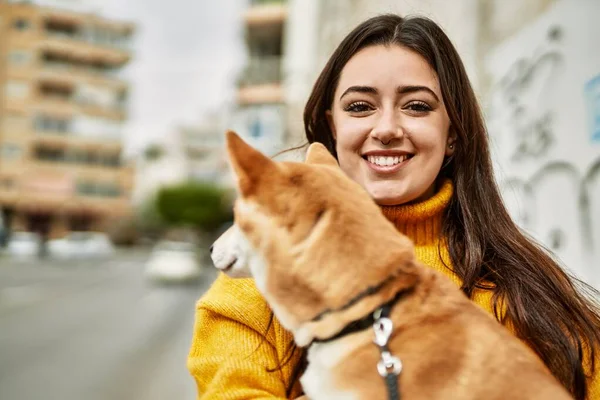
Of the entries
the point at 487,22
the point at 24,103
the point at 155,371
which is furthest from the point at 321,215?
the point at 24,103

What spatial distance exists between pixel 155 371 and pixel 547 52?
19.9 feet

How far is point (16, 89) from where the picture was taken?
125 ft

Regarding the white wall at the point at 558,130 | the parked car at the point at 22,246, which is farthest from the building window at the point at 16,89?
the white wall at the point at 558,130

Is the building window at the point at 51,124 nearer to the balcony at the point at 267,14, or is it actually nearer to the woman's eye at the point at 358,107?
the balcony at the point at 267,14

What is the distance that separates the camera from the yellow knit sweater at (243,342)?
1.35 m

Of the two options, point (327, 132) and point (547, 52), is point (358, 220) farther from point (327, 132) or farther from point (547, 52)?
point (547, 52)

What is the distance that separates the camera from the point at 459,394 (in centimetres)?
111

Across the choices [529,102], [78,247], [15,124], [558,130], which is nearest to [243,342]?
[558,130]

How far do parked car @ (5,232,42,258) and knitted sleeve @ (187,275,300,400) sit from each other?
29.4 m

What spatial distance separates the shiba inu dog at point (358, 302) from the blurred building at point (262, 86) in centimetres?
1528

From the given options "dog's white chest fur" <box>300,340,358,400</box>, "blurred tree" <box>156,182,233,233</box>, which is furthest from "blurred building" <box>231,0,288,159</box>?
"blurred tree" <box>156,182,233,233</box>

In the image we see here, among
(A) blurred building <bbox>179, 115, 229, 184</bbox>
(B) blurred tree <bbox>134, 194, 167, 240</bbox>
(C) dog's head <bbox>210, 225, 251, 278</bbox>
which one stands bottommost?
(B) blurred tree <bbox>134, 194, 167, 240</bbox>

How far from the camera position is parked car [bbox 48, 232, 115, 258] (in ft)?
94.4

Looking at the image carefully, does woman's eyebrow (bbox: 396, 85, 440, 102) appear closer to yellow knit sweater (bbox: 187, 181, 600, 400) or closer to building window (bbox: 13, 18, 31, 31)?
yellow knit sweater (bbox: 187, 181, 600, 400)
